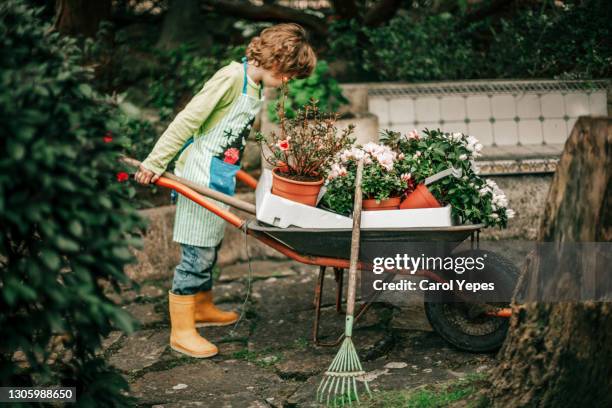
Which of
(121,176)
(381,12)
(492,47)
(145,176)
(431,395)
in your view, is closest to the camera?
(121,176)

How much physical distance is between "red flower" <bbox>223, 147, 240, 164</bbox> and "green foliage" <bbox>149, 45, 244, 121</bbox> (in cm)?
174

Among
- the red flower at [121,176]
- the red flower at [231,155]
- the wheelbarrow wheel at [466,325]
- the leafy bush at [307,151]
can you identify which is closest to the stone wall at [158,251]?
the red flower at [231,155]

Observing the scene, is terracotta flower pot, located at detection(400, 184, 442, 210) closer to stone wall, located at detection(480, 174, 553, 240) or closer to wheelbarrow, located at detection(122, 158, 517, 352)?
wheelbarrow, located at detection(122, 158, 517, 352)

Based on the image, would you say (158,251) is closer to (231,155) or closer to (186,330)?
(186,330)

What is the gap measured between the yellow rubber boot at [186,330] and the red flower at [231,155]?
745 millimetres

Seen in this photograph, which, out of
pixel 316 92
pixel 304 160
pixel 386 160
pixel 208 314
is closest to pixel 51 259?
pixel 304 160

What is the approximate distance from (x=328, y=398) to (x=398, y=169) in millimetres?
1106

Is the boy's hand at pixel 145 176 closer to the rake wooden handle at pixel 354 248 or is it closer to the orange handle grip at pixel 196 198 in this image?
the orange handle grip at pixel 196 198

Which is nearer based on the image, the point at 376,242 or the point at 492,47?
the point at 376,242

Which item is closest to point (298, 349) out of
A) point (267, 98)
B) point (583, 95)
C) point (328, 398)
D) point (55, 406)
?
point (328, 398)

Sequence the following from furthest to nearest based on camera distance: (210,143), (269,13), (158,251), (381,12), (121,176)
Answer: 1. (269,13)
2. (381,12)
3. (158,251)
4. (210,143)
5. (121,176)

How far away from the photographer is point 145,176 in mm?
3346

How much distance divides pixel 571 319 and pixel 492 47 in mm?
3825

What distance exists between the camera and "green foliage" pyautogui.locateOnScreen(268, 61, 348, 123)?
5066 millimetres
